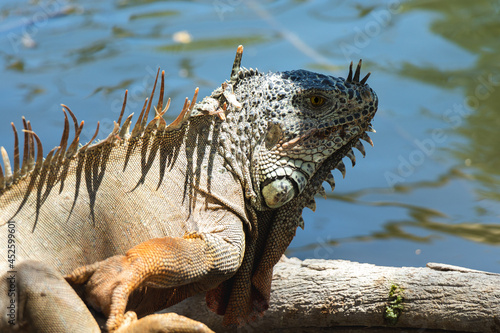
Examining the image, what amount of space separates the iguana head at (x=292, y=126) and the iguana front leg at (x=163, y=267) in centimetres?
43

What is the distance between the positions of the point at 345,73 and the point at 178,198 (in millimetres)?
9266

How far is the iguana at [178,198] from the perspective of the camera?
341 cm

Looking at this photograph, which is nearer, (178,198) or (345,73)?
(178,198)

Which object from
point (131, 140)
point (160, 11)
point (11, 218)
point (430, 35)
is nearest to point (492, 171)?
point (430, 35)

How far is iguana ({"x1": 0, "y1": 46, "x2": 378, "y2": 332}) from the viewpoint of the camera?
11.2 ft

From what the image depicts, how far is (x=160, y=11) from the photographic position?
15.4 m

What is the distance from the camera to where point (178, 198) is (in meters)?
3.94

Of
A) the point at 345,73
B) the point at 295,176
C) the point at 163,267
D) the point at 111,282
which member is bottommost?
the point at 111,282

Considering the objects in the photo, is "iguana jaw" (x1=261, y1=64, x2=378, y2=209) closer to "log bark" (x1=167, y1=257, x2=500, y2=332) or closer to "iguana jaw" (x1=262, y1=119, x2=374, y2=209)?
"iguana jaw" (x1=262, y1=119, x2=374, y2=209)

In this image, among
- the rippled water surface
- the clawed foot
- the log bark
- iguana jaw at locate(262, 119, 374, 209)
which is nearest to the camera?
the clawed foot

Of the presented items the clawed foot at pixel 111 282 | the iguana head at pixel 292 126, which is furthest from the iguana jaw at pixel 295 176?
the clawed foot at pixel 111 282

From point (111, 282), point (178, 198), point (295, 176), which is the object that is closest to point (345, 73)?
point (295, 176)

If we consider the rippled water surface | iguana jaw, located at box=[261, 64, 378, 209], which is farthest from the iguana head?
the rippled water surface

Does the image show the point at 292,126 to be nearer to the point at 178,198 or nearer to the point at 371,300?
the point at 178,198
